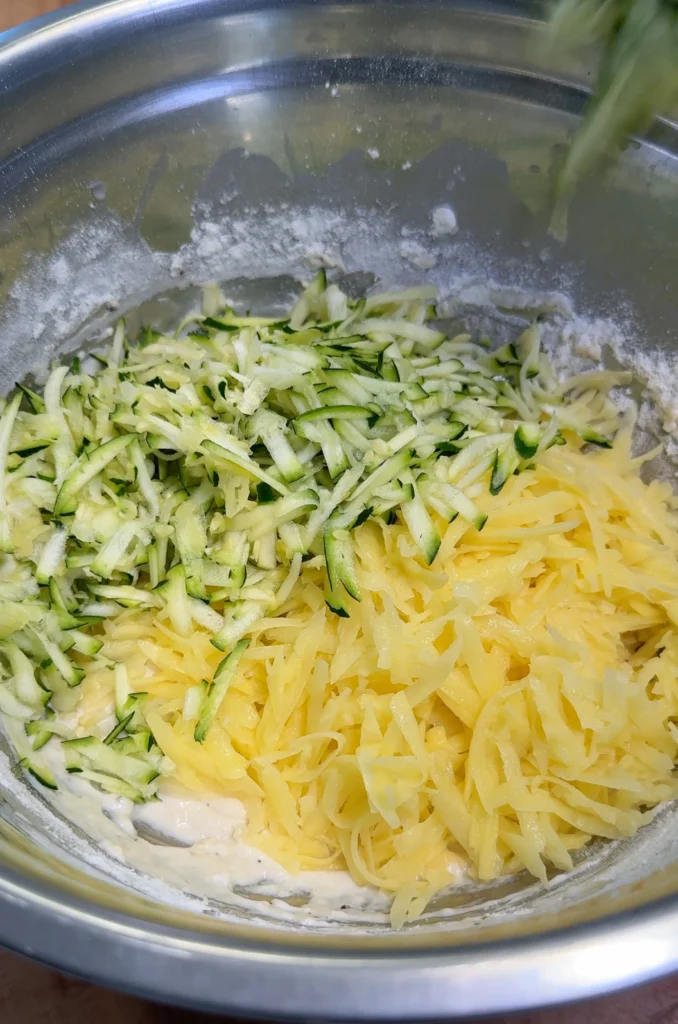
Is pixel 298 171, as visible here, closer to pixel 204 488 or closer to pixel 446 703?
pixel 204 488

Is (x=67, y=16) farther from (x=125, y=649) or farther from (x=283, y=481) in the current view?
(x=125, y=649)

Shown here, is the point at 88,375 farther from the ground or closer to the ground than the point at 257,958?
farther from the ground

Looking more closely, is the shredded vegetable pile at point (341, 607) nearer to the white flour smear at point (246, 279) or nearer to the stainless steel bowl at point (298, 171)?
the white flour smear at point (246, 279)

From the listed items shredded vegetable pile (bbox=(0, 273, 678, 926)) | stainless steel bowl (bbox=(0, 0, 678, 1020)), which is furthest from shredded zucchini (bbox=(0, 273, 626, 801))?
stainless steel bowl (bbox=(0, 0, 678, 1020))

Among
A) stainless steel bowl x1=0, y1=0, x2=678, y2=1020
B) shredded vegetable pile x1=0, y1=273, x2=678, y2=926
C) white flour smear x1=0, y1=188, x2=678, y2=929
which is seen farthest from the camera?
stainless steel bowl x1=0, y1=0, x2=678, y2=1020

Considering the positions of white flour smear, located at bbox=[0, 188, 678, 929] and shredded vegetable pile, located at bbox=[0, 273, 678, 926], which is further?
shredded vegetable pile, located at bbox=[0, 273, 678, 926]

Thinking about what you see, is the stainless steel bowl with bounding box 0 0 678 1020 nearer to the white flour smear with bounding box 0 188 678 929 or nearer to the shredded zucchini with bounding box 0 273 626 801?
the white flour smear with bounding box 0 188 678 929

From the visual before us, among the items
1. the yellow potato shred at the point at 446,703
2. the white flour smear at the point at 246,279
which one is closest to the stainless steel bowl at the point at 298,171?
the white flour smear at the point at 246,279

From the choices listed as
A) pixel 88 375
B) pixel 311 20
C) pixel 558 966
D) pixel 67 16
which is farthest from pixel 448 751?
pixel 67 16
